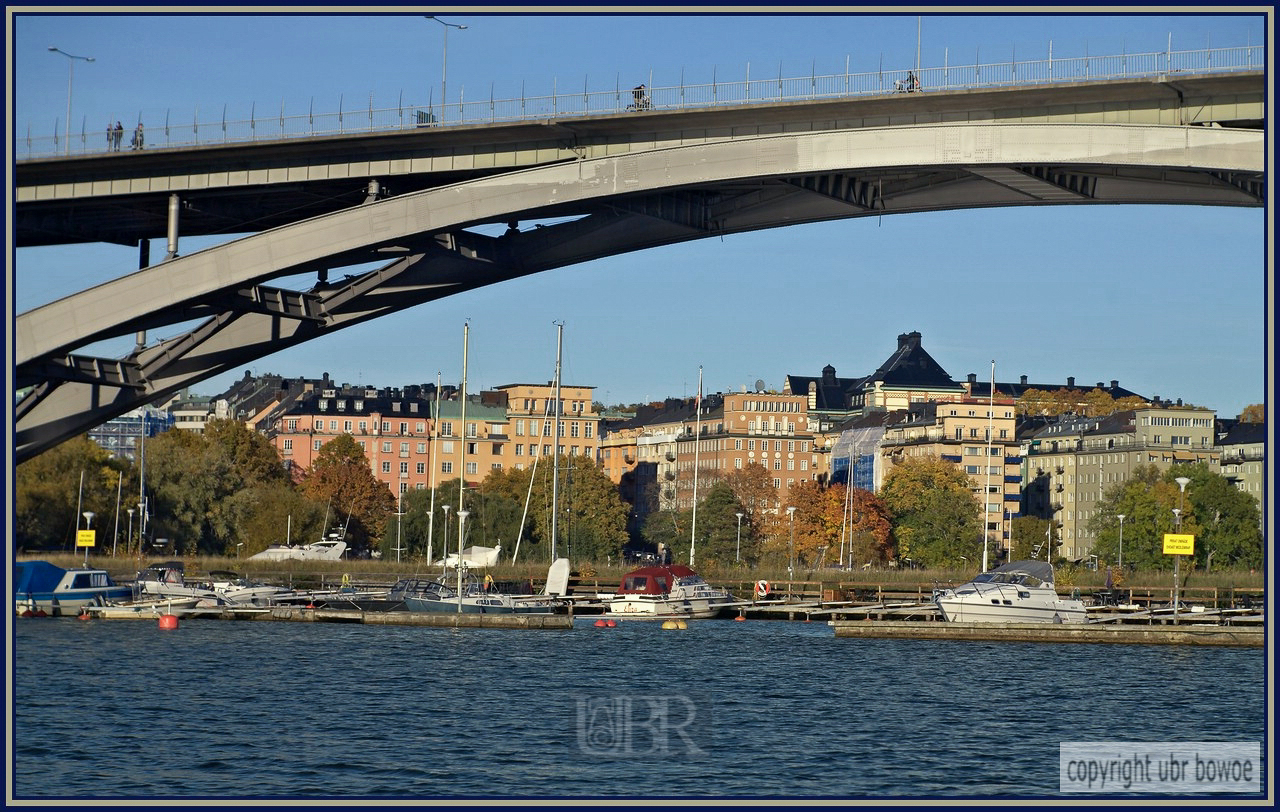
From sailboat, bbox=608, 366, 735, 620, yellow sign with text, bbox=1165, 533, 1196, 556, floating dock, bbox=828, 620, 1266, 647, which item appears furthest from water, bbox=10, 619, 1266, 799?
sailboat, bbox=608, 366, 735, 620

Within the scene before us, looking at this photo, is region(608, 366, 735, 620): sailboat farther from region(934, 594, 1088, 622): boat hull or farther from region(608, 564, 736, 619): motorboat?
region(934, 594, 1088, 622): boat hull

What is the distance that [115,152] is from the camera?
1303 inches

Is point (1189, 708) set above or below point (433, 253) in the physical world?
below

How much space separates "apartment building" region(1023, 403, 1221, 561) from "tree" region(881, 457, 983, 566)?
15.6m

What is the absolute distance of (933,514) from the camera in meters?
104

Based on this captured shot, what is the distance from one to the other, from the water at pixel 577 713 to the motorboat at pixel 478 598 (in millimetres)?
5970

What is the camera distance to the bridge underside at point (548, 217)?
27.2 m

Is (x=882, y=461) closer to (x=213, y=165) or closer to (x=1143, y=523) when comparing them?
(x=1143, y=523)

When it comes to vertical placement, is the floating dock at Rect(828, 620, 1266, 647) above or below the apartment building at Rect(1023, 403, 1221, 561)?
below

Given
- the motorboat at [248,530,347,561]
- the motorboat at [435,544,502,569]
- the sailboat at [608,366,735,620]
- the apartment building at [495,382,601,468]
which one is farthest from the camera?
the apartment building at [495,382,601,468]

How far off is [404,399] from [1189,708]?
381ft

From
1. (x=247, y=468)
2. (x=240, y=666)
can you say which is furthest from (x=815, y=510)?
(x=240, y=666)

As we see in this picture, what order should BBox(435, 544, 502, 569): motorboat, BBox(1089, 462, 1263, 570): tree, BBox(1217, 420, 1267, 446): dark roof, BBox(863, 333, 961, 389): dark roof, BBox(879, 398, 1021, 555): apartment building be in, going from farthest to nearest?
1. BBox(863, 333, 961, 389): dark roof
2. BBox(879, 398, 1021, 555): apartment building
3. BBox(1217, 420, 1267, 446): dark roof
4. BBox(1089, 462, 1263, 570): tree
5. BBox(435, 544, 502, 569): motorboat

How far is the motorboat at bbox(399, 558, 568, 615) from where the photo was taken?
49125 mm
